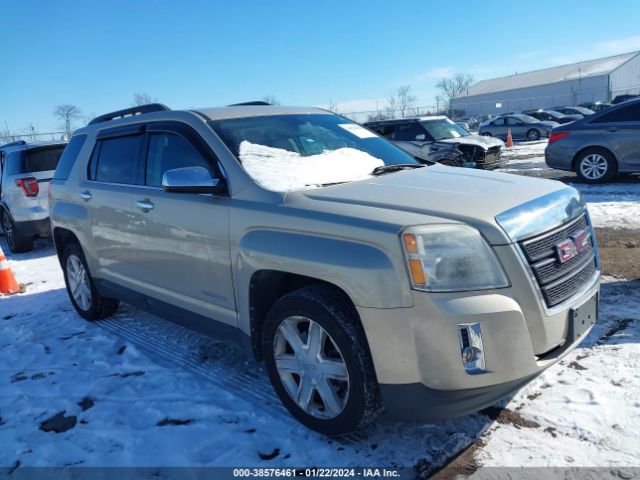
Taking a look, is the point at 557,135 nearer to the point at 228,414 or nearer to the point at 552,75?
the point at 228,414

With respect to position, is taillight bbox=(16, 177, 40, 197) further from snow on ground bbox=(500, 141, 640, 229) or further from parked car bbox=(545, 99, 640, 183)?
parked car bbox=(545, 99, 640, 183)

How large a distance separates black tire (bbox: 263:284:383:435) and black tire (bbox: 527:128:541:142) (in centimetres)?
2710

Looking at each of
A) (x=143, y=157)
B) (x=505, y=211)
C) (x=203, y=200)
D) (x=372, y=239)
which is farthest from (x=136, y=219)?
(x=505, y=211)

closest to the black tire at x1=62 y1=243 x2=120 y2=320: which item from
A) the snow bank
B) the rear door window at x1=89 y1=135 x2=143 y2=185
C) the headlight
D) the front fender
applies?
the rear door window at x1=89 y1=135 x2=143 y2=185

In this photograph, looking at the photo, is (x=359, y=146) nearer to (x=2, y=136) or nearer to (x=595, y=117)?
(x=595, y=117)

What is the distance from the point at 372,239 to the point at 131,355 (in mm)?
2678

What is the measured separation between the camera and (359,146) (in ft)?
12.8

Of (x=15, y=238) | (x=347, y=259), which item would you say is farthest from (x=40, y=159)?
(x=347, y=259)

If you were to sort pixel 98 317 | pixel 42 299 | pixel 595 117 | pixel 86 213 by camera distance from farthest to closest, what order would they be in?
pixel 595 117
pixel 42 299
pixel 98 317
pixel 86 213

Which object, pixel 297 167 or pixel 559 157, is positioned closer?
pixel 297 167

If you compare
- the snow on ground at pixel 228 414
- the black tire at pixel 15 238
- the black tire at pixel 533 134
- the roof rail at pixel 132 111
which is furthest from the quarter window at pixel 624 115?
the black tire at pixel 533 134

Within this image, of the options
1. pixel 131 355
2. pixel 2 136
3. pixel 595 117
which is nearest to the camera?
pixel 131 355

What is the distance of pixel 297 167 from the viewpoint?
3.38 meters

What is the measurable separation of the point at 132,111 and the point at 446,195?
3.18m
